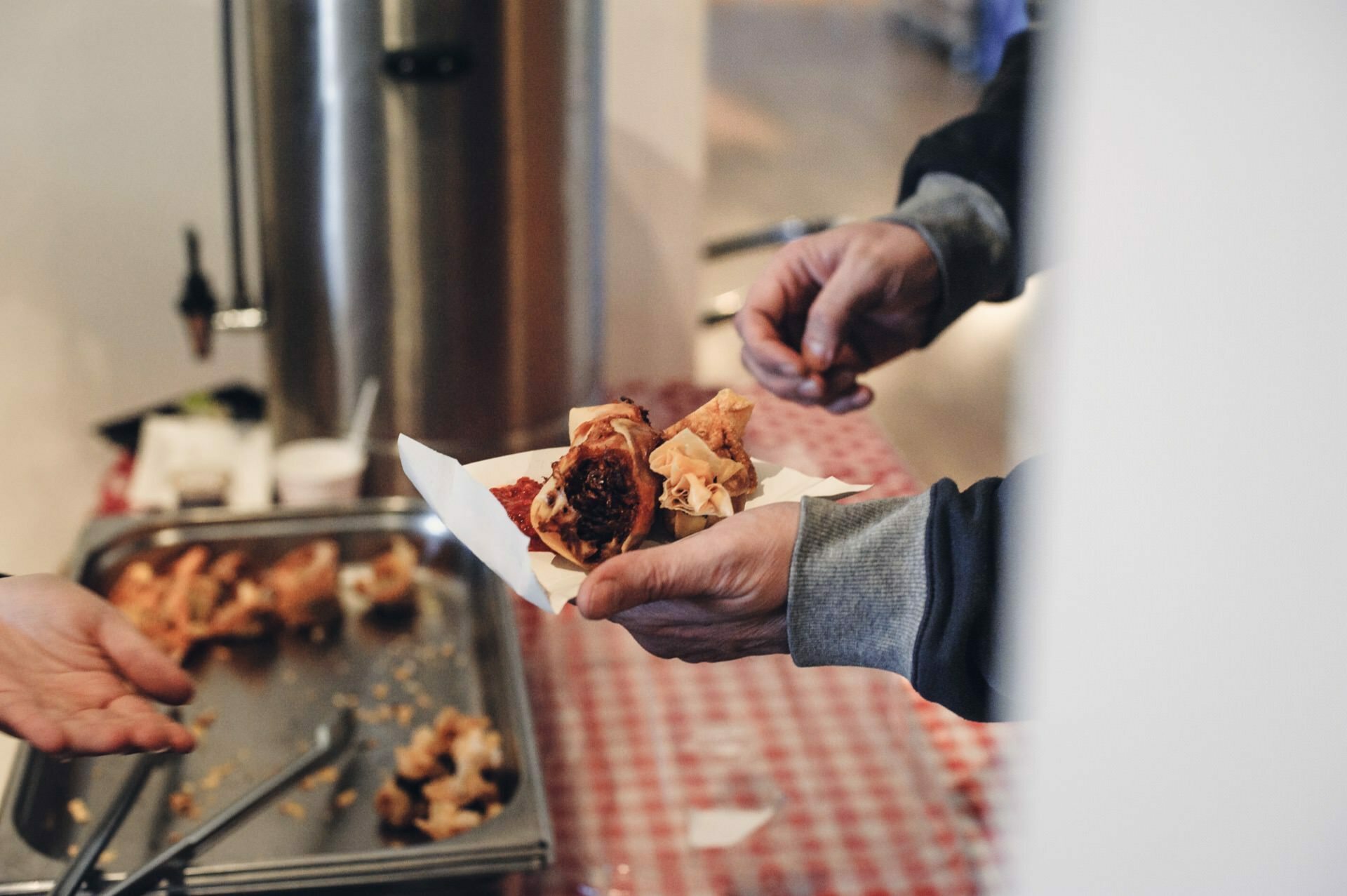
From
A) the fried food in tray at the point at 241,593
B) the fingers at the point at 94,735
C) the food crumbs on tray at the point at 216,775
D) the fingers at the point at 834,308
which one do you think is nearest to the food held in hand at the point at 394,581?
the fried food in tray at the point at 241,593

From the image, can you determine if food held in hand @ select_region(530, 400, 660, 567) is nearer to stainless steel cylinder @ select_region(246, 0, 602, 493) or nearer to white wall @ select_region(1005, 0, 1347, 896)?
white wall @ select_region(1005, 0, 1347, 896)

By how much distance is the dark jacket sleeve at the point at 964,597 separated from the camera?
0.48 meters

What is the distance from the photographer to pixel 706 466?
1.54 ft

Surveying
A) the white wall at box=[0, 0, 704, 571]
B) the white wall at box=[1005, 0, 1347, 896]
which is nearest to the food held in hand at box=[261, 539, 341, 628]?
the white wall at box=[0, 0, 704, 571]

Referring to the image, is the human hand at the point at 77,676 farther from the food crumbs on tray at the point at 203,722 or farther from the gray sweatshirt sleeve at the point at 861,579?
the gray sweatshirt sleeve at the point at 861,579

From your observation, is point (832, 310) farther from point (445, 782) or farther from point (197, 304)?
point (197, 304)

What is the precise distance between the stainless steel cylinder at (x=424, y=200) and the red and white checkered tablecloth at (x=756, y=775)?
292mm

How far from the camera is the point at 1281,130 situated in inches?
10.1

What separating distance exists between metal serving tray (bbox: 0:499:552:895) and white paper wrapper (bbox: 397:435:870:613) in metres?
0.36

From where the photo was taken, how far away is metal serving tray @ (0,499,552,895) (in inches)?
28.7

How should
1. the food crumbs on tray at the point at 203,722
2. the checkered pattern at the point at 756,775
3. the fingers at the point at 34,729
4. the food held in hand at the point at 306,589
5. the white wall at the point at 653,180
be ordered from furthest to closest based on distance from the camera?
the white wall at the point at 653,180 → the food held in hand at the point at 306,589 → the food crumbs on tray at the point at 203,722 → the checkered pattern at the point at 756,775 → the fingers at the point at 34,729

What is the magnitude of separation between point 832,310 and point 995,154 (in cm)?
13

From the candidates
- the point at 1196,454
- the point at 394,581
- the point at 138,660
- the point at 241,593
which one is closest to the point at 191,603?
the point at 241,593

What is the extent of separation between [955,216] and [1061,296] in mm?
439
